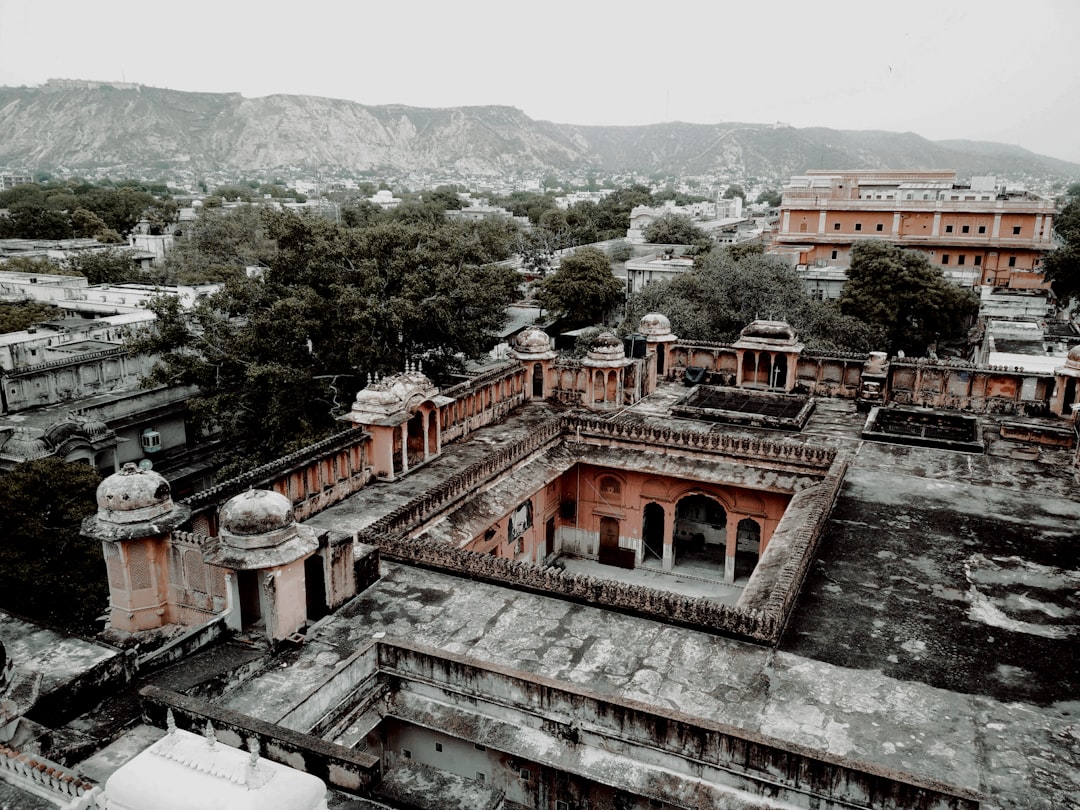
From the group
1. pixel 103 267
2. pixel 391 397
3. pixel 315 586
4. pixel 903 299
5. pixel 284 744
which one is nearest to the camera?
pixel 284 744

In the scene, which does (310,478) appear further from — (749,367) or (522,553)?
(749,367)

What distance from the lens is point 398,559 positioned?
707 inches

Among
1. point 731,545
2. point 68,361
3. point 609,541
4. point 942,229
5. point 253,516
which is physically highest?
point 942,229

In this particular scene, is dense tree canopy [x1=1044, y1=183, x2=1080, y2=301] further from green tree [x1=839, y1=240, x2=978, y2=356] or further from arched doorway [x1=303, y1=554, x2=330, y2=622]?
arched doorway [x1=303, y1=554, x2=330, y2=622]

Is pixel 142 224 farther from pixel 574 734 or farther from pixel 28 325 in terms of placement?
pixel 574 734

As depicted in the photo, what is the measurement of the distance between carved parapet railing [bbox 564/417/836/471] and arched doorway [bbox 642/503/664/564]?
9.37ft

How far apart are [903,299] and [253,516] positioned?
45651 millimetres

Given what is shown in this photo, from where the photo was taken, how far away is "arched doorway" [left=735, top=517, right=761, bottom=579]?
27703mm

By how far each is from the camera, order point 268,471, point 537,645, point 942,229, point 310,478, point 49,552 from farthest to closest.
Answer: point 942,229 < point 49,552 < point 310,478 < point 268,471 < point 537,645

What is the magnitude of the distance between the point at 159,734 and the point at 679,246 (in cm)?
7502

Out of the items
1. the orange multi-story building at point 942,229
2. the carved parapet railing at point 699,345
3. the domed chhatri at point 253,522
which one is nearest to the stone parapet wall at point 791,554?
the domed chhatri at point 253,522

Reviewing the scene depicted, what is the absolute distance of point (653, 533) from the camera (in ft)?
97.7

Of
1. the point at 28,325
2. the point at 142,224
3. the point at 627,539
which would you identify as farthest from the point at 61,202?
the point at 627,539

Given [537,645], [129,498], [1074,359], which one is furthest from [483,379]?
[1074,359]
